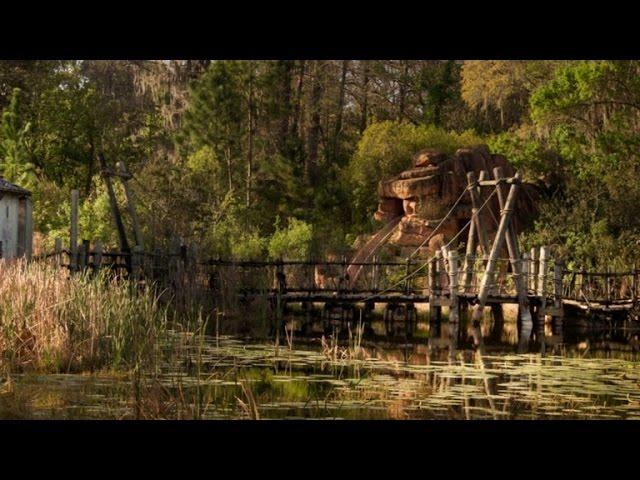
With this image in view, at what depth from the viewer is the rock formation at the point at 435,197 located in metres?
28.3

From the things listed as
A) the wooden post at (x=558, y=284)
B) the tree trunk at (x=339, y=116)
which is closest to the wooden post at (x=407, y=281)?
the wooden post at (x=558, y=284)

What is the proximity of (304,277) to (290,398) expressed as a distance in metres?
12.1

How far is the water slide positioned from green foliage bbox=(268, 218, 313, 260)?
120 centimetres

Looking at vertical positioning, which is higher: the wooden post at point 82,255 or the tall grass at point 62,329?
the wooden post at point 82,255

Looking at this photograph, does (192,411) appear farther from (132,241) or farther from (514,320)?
(132,241)

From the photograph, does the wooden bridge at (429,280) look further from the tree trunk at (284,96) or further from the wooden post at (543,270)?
the tree trunk at (284,96)

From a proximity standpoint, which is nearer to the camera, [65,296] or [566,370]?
[65,296]

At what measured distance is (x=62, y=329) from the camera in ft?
40.3

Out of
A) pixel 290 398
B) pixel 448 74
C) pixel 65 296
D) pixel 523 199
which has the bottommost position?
pixel 290 398

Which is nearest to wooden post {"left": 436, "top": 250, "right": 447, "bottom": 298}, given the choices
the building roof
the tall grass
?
Answer: the building roof

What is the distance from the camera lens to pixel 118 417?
9766 mm

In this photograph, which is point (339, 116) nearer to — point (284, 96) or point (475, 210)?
point (284, 96)

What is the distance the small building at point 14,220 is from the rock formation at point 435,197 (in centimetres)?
930

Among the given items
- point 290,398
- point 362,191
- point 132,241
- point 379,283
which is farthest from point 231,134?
point 290,398
